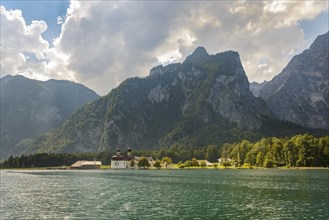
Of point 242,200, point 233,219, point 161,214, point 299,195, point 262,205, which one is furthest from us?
point 299,195

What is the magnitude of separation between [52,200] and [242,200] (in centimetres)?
3740

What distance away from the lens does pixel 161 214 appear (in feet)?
183

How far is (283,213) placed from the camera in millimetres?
56188

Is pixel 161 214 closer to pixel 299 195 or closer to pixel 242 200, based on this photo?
pixel 242 200

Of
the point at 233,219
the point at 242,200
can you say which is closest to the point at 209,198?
the point at 242,200

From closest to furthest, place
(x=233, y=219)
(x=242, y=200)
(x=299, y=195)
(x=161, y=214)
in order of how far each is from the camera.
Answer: (x=233, y=219) → (x=161, y=214) → (x=242, y=200) → (x=299, y=195)

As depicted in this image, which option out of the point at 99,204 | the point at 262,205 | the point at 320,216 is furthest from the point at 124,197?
the point at 320,216

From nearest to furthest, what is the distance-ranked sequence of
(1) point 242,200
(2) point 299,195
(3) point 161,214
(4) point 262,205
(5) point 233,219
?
(5) point 233,219
(3) point 161,214
(4) point 262,205
(1) point 242,200
(2) point 299,195

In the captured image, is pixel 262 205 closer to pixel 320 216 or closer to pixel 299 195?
pixel 320 216

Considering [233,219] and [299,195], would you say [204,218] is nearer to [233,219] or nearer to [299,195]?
[233,219]

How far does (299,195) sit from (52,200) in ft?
166

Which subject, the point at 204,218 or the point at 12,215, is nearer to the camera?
the point at 204,218

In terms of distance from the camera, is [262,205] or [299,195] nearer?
[262,205]

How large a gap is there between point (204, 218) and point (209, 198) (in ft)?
77.1
